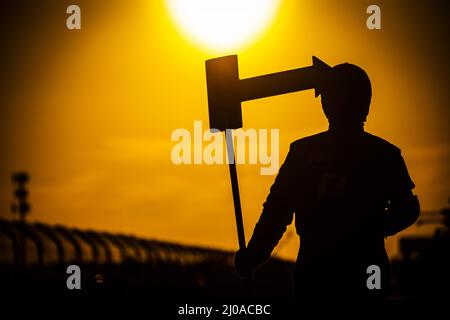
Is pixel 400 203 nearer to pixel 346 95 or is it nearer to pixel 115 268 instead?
Answer: pixel 346 95

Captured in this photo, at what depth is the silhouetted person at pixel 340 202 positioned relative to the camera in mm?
4078

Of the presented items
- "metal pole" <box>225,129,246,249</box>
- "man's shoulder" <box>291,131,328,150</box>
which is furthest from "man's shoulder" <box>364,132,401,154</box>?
"metal pole" <box>225,129,246,249</box>

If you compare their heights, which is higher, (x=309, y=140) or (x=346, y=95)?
(x=346, y=95)

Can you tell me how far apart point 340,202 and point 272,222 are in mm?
345

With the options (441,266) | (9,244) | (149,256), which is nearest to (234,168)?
(9,244)

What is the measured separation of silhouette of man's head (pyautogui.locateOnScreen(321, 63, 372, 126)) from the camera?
4168mm

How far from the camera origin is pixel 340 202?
13.4ft

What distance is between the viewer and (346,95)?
166 inches

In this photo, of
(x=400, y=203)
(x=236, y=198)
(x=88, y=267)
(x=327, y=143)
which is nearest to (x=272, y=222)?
(x=236, y=198)

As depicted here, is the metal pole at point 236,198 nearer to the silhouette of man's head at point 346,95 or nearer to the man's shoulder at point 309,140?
the man's shoulder at point 309,140

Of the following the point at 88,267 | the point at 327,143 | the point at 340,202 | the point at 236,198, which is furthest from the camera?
the point at 88,267

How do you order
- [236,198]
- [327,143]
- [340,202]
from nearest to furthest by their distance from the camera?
1. [340,202]
2. [327,143]
3. [236,198]

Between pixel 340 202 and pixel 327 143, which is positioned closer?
pixel 340 202

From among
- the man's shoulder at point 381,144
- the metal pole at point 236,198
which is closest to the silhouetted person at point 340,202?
the man's shoulder at point 381,144
